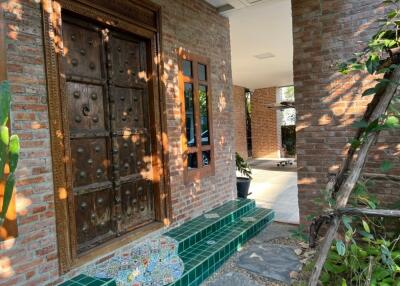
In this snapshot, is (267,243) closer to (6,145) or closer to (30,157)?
(30,157)

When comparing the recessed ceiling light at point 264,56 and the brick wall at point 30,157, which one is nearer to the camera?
the brick wall at point 30,157

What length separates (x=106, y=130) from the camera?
2855mm

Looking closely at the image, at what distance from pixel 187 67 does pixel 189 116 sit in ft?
2.12

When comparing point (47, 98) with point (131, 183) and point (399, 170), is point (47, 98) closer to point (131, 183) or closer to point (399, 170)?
point (131, 183)

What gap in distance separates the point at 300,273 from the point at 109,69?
268 cm

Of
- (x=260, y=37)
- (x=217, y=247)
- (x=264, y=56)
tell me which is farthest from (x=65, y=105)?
(x=264, y=56)

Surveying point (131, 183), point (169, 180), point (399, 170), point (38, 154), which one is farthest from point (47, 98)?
point (399, 170)

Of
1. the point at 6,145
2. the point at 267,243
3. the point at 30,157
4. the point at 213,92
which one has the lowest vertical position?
the point at 267,243

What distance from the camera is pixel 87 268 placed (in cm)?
249

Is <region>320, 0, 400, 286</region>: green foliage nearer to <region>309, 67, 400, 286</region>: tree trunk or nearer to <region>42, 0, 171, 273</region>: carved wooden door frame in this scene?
<region>309, 67, 400, 286</region>: tree trunk

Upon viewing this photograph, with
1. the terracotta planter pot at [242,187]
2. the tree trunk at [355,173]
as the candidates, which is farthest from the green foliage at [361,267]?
the terracotta planter pot at [242,187]

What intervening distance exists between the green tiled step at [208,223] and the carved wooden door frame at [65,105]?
265mm

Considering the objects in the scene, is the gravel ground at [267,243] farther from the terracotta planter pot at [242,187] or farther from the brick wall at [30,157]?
the brick wall at [30,157]

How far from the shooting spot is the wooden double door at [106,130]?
2.59 meters
